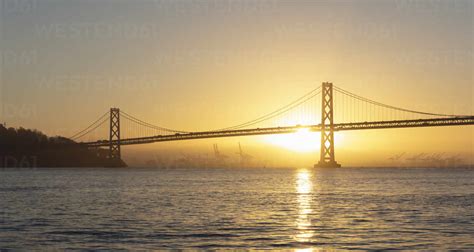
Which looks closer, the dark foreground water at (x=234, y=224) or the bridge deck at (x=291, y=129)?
the dark foreground water at (x=234, y=224)

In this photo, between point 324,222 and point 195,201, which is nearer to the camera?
point 324,222

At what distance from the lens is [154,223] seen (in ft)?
82.4

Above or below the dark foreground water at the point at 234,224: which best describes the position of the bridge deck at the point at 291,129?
above

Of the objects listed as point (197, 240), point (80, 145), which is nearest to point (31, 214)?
point (197, 240)

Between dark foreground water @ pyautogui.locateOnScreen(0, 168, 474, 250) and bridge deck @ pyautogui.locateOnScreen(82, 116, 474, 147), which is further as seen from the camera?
bridge deck @ pyautogui.locateOnScreen(82, 116, 474, 147)

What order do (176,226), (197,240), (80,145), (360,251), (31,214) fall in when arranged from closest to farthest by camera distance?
1. (360,251)
2. (197,240)
3. (176,226)
4. (31,214)
5. (80,145)

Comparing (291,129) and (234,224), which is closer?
(234,224)

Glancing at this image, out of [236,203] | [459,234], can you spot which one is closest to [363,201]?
[236,203]

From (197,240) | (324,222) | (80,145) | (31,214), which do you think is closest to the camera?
(197,240)

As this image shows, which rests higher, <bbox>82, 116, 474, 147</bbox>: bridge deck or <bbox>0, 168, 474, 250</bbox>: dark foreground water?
A: <bbox>82, 116, 474, 147</bbox>: bridge deck

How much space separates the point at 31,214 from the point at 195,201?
1058 centimetres

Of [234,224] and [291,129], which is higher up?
[291,129]

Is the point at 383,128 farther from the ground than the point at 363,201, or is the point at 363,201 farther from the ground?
the point at 383,128

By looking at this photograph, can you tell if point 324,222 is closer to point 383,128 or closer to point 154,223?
point 154,223
